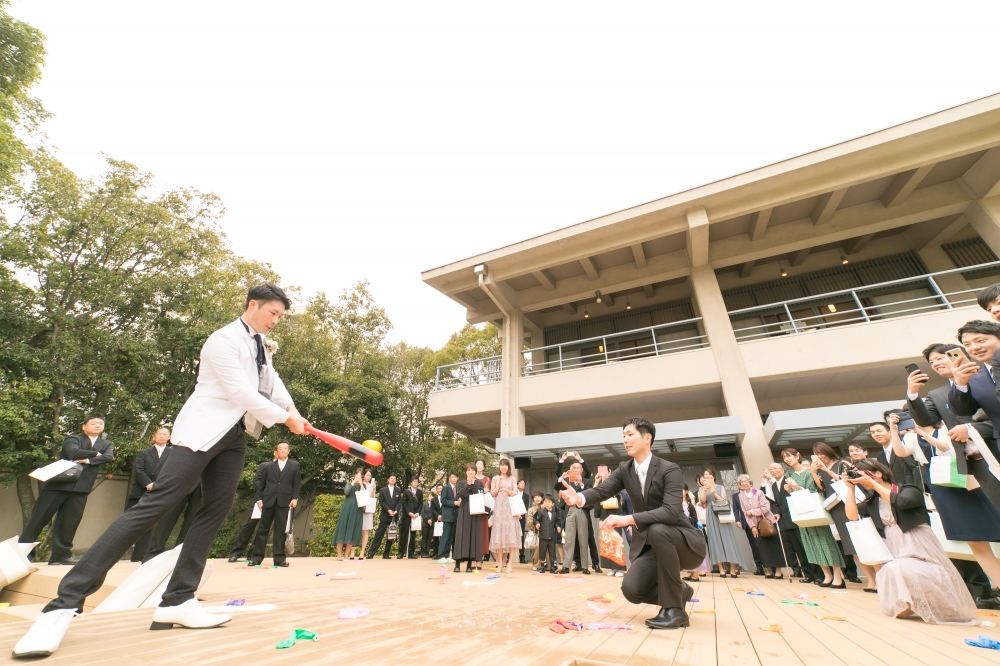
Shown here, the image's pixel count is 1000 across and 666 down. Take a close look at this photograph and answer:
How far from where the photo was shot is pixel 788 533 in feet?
21.9

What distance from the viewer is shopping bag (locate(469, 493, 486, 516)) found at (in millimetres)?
6991

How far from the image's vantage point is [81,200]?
12.2 meters

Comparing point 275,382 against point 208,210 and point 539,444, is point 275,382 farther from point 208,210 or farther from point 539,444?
point 208,210

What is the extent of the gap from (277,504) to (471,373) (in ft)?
24.6

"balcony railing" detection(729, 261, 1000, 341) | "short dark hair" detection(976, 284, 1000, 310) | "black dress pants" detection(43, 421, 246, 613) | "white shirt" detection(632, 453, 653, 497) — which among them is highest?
"balcony railing" detection(729, 261, 1000, 341)

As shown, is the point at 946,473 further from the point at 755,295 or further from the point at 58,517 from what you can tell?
the point at 755,295

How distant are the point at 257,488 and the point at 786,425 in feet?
33.5

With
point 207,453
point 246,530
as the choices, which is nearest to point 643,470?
point 207,453

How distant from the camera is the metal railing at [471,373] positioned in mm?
13344

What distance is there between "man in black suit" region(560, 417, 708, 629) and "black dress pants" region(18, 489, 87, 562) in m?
6.45

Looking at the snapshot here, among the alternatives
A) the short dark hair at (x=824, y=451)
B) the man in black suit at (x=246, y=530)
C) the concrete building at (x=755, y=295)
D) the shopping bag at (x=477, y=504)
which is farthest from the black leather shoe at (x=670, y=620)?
the concrete building at (x=755, y=295)

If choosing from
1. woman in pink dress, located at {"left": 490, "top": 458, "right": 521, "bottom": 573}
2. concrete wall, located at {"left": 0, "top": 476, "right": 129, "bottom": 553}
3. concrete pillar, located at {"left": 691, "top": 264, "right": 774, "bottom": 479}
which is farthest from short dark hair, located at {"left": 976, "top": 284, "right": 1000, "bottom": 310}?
concrete wall, located at {"left": 0, "top": 476, "right": 129, "bottom": 553}

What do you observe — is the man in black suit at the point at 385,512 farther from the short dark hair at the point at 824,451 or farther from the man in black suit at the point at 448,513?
the short dark hair at the point at 824,451

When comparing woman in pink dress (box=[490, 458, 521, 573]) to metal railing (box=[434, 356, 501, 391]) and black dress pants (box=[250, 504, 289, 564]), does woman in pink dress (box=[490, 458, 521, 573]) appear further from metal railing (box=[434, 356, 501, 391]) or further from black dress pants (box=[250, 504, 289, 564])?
metal railing (box=[434, 356, 501, 391])
